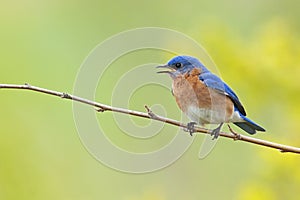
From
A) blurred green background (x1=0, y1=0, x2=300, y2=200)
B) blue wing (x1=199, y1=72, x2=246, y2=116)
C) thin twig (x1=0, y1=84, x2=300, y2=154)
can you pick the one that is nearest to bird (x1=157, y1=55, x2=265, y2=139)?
blue wing (x1=199, y1=72, x2=246, y2=116)

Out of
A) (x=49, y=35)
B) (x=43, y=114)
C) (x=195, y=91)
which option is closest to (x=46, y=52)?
(x=49, y=35)

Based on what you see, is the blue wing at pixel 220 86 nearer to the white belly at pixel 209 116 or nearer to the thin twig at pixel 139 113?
the white belly at pixel 209 116

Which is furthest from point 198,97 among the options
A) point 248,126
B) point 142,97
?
point 142,97

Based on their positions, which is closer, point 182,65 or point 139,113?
point 139,113

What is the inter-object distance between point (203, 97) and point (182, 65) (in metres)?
0.21

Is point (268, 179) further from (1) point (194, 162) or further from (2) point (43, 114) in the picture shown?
(2) point (43, 114)

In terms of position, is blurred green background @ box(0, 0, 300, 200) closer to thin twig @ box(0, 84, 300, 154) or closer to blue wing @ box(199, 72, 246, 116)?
blue wing @ box(199, 72, 246, 116)

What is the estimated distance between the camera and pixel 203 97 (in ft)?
12.2

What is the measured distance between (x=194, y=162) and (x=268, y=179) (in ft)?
5.11

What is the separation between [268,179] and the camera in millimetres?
4848

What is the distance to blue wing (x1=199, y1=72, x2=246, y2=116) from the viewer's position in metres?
3.67

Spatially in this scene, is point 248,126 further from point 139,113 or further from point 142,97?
point 142,97

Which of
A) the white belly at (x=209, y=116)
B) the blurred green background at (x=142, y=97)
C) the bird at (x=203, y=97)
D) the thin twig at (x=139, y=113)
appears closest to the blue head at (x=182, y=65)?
the bird at (x=203, y=97)

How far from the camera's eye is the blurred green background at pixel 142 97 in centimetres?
495
